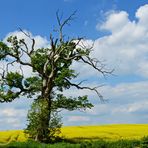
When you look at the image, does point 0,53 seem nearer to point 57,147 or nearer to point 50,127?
point 50,127

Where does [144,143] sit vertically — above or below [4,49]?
below

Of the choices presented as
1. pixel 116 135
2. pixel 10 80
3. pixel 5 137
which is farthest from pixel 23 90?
pixel 116 135

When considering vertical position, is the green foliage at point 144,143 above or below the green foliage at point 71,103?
below

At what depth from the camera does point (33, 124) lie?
54.7m

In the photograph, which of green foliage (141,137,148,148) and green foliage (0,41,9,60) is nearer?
green foliage (141,137,148,148)

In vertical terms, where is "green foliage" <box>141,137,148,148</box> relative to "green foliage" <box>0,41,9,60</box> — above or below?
below

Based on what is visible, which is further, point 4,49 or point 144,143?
point 4,49

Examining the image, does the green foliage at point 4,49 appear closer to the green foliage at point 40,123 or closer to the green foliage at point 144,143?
the green foliage at point 40,123

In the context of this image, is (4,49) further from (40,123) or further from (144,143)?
(144,143)

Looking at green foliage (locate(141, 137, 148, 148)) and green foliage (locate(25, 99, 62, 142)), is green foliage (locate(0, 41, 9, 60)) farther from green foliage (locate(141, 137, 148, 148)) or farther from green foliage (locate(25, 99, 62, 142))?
green foliage (locate(141, 137, 148, 148))

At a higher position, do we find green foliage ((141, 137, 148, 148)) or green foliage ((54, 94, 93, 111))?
green foliage ((54, 94, 93, 111))

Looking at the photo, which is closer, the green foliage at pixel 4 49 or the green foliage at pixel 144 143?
the green foliage at pixel 144 143

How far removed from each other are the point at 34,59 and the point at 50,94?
5236mm

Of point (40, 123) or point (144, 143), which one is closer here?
point (144, 143)
